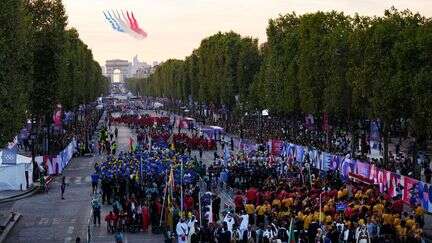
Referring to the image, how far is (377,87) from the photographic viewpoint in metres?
43.7

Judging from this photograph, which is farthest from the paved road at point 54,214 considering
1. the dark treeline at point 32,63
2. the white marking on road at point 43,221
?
the dark treeline at point 32,63

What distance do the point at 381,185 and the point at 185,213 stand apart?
13440 mm

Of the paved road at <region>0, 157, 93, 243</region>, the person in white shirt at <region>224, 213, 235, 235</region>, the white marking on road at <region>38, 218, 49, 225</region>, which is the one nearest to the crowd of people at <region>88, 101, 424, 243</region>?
the person in white shirt at <region>224, 213, 235, 235</region>

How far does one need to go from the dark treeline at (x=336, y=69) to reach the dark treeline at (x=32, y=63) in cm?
1966

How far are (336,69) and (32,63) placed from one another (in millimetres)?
22581

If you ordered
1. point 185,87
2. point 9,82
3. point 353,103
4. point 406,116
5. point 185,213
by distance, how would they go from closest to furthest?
1. point 185,213
2. point 9,82
3. point 406,116
4. point 353,103
5. point 185,87

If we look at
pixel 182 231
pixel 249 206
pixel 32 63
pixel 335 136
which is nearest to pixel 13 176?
pixel 32 63

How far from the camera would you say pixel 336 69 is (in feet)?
178

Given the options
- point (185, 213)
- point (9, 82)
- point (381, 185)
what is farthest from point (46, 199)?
point (381, 185)

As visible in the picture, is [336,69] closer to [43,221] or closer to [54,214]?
[54,214]

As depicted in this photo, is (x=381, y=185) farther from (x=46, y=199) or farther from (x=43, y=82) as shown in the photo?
(x=43, y=82)

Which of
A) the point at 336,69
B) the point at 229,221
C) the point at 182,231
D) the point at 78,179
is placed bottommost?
the point at 78,179

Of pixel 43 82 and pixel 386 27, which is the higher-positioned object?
pixel 386 27

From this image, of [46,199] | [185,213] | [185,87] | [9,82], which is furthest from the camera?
[185,87]
